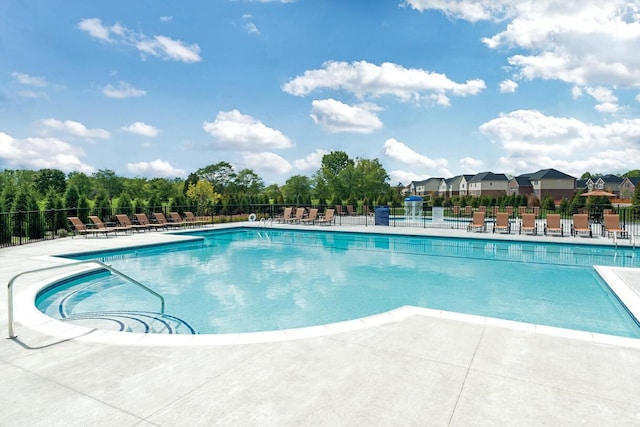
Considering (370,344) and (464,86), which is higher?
(464,86)

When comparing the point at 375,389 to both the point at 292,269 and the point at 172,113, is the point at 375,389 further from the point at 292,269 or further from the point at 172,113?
the point at 172,113

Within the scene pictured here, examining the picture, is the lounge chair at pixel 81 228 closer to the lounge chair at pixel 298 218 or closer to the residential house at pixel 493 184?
the lounge chair at pixel 298 218

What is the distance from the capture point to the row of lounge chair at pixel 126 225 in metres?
15.0

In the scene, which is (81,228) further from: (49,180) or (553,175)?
(553,175)

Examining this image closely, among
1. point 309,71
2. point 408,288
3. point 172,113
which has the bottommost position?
point 408,288

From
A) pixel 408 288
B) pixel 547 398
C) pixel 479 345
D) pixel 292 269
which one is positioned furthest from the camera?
pixel 292 269

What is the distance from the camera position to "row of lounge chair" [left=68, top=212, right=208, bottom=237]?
591 inches

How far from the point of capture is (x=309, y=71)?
2514 centimetres

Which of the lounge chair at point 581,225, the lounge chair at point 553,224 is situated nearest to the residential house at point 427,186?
the lounge chair at point 581,225

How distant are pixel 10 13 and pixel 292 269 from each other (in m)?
13.8

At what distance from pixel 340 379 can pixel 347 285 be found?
5367 millimetres

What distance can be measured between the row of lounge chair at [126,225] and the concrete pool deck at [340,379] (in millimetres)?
11975

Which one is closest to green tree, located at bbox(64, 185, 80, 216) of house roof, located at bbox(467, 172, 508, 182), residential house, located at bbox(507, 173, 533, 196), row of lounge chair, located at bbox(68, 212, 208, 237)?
row of lounge chair, located at bbox(68, 212, 208, 237)

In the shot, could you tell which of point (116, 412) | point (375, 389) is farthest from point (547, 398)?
point (116, 412)
